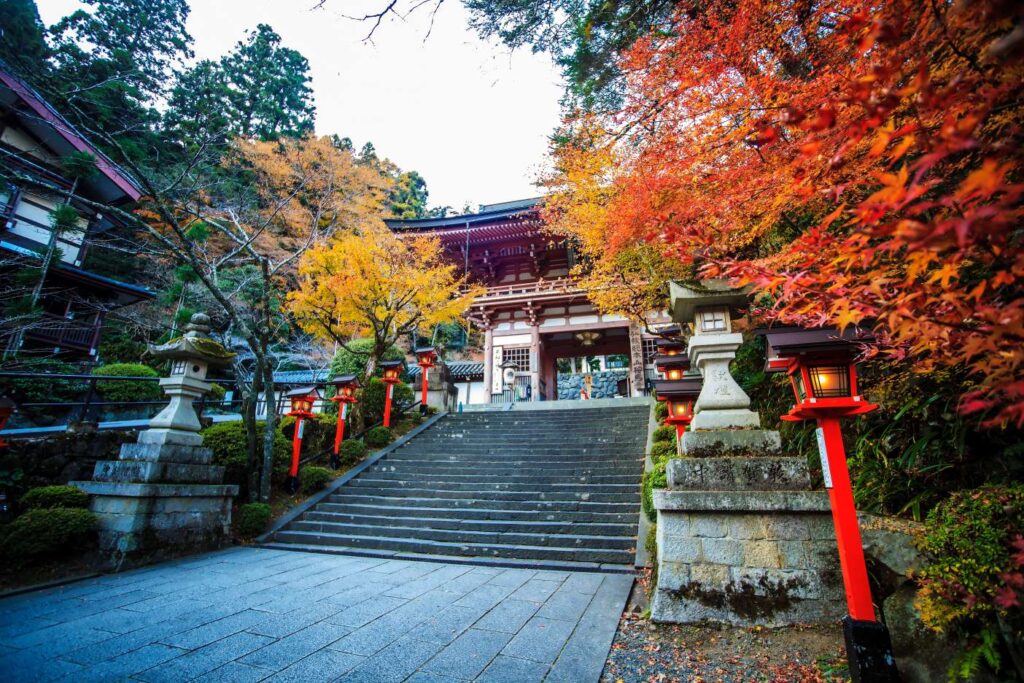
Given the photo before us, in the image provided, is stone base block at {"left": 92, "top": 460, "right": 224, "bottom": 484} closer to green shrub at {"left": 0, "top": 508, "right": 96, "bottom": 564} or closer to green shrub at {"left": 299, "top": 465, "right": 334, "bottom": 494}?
green shrub at {"left": 0, "top": 508, "right": 96, "bottom": 564}

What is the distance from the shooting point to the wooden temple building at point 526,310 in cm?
1603

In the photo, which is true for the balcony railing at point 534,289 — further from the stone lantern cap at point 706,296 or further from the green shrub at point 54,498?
the green shrub at point 54,498

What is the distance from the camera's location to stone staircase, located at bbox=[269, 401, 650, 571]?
5930 mm

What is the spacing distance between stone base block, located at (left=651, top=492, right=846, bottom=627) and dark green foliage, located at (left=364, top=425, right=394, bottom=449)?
821cm

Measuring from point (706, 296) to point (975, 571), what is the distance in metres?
2.54

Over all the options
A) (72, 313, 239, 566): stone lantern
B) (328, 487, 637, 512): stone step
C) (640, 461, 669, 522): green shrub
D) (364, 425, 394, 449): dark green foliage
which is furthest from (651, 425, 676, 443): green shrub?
(72, 313, 239, 566): stone lantern

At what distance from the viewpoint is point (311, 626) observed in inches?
129

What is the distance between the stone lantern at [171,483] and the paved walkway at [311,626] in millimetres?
448

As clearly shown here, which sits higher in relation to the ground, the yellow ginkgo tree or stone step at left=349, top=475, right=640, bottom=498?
the yellow ginkgo tree

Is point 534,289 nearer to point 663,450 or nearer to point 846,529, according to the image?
point 663,450

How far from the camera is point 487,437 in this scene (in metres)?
10.9

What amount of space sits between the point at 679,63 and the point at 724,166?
157cm

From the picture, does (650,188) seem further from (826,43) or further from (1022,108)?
(1022,108)

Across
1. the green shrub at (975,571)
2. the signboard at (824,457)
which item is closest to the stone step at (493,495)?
the signboard at (824,457)
